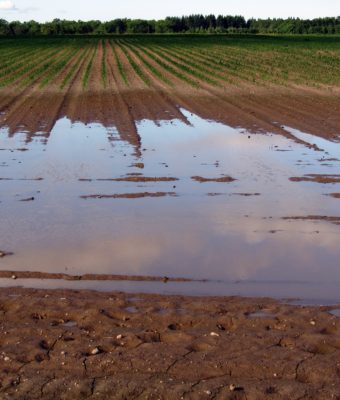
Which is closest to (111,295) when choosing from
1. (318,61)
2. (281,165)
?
(281,165)

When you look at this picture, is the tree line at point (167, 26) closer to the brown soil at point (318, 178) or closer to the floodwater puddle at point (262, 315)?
the brown soil at point (318, 178)

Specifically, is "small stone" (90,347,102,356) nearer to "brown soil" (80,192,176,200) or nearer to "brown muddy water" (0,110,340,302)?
"brown muddy water" (0,110,340,302)

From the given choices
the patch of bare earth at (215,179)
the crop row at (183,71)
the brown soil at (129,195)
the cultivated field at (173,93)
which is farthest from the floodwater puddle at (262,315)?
the crop row at (183,71)

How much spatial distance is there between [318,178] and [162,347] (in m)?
7.50

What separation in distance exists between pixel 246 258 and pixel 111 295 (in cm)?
214

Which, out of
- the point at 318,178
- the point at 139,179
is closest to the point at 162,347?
the point at 139,179

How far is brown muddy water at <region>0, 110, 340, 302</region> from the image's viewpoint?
8.20 meters

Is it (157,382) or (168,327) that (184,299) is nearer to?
(168,327)

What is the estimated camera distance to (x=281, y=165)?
14.0 meters

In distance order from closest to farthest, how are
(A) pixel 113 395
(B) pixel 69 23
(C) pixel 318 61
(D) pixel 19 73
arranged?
(A) pixel 113 395 < (D) pixel 19 73 < (C) pixel 318 61 < (B) pixel 69 23

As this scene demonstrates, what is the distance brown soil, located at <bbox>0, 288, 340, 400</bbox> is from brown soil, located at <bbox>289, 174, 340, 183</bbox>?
5.82m

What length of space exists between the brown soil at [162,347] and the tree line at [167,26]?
416 feet

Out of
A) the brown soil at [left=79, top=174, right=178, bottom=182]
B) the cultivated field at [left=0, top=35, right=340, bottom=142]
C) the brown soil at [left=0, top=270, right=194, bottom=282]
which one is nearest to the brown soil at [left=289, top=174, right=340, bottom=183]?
the brown soil at [left=79, top=174, right=178, bottom=182]

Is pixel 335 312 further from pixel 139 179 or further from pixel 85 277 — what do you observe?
pixel 139 179
